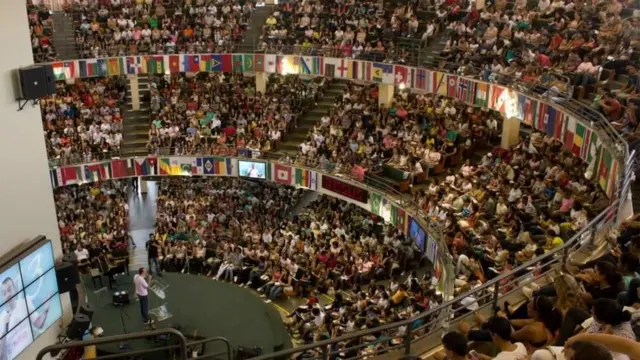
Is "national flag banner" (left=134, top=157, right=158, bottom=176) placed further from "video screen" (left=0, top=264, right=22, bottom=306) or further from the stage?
"video screen" (left=0, top=264, right=22, bottom=306)

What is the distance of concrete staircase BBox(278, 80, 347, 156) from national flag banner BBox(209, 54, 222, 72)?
4211 mm

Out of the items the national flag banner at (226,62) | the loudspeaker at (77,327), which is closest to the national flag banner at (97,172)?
the national flag banner at (226,62)

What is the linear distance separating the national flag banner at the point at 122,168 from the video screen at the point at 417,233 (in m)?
12.5

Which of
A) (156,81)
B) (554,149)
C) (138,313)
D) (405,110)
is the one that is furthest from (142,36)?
(554,149)

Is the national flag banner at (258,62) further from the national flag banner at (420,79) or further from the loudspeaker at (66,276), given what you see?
the loudspeaker at (66,276)

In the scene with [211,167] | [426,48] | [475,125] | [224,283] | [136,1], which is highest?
[136,1]

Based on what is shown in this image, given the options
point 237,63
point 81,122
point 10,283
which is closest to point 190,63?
point 237,63

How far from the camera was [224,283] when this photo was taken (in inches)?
783

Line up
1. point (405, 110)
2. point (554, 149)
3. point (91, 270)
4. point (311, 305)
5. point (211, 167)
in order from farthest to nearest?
point (211, 167)
point (405, 110)
point (91, 270)
point (554, 149)
point (311, 305)

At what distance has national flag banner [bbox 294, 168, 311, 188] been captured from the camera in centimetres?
2436

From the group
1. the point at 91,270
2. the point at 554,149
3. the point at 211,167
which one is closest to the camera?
the point at 554,149

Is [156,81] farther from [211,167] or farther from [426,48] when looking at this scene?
[426,48]

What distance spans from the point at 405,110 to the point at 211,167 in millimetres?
8158

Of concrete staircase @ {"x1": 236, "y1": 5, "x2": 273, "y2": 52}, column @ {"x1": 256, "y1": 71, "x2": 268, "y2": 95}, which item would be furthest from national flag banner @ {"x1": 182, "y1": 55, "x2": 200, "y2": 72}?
column @ {"x1": 256, "y1": 71, "x2": 268, "y2": 95}
